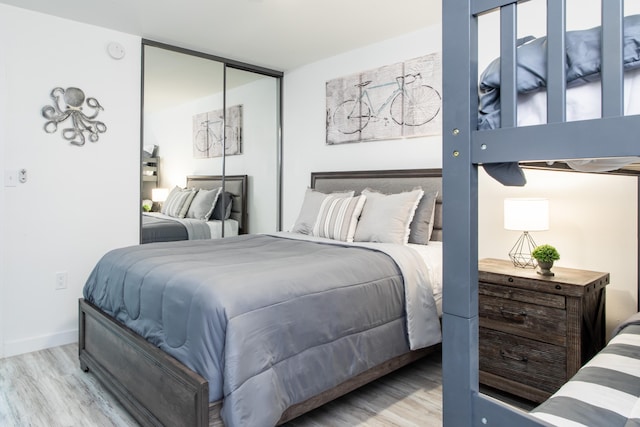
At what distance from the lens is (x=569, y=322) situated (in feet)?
6.64

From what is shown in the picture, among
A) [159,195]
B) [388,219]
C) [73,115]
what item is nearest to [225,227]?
[159,195]

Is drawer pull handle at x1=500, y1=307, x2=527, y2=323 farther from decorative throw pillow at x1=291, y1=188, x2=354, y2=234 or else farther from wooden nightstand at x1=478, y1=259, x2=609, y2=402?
decorative throw pillow at x1=291, y1=188, x2=354, y2=234

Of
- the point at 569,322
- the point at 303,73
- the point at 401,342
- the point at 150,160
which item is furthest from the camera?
the point at 303,73

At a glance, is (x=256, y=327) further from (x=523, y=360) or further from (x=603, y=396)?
(x=523, y=360)

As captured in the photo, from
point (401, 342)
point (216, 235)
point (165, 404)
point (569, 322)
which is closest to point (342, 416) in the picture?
point (401, 342)

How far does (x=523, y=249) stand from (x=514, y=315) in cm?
67

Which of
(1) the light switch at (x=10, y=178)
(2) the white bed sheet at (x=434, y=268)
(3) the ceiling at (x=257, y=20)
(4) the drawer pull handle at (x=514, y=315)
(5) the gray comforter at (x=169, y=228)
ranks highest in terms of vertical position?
(3) the ceiling at (x=257, y=20)

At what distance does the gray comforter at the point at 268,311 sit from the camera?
1617 mm

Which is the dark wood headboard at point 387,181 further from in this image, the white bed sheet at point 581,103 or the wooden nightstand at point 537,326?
the white bed sheet at point 581,103

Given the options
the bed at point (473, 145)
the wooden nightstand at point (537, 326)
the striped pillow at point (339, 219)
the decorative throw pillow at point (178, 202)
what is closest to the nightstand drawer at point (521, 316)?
the wooden nightstand at point (537, 326)

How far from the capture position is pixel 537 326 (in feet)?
7.00

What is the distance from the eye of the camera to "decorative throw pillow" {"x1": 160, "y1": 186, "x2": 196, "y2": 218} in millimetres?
3848

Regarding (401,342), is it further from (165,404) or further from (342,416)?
(165,404)

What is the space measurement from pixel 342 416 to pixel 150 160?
8.92 feet
